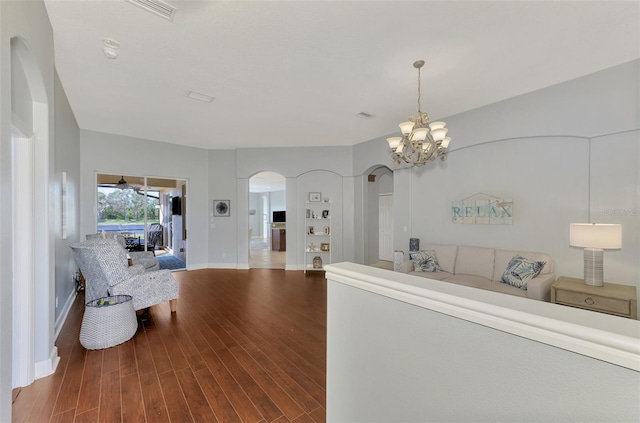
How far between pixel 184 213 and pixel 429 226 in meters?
5.62

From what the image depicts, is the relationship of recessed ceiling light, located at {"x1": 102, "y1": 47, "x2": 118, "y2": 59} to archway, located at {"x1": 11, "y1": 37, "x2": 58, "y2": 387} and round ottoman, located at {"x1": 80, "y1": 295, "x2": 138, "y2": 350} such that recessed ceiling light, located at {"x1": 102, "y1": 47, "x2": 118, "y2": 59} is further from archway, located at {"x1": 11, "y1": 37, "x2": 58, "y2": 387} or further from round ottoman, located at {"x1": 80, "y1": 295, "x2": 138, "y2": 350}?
round ottoman, located at {"x1": 80, "y1": 295, "x2": 138, "y2": 350}

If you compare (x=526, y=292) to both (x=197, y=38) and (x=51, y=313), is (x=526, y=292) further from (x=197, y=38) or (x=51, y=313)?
(x=51, y=313)

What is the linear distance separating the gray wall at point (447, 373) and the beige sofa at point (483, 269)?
288 centimetres

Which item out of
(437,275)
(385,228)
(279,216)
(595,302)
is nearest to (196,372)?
(437,275)

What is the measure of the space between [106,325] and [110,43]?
2.78m

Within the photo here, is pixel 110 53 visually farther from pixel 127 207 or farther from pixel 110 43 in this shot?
pixel 127 207

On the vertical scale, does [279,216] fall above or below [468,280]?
above

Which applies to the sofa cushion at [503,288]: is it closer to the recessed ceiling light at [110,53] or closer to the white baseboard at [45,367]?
the white baseboard at [45,367]

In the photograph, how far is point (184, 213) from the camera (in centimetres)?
674

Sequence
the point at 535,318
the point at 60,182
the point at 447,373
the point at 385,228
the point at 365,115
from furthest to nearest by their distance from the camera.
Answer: the point at 385,228 → the point at 365,115 → the point at 60,182 → the point at 447,373 → the point at 535,318

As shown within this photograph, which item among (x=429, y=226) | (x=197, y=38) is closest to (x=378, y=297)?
(x=197, y=38)

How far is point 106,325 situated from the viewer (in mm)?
2787

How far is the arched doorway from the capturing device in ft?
31.4

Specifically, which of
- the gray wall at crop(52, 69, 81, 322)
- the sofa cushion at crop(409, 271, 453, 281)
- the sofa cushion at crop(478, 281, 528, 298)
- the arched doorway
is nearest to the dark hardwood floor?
the gray wall at crop(52, 69, 81, 322)
